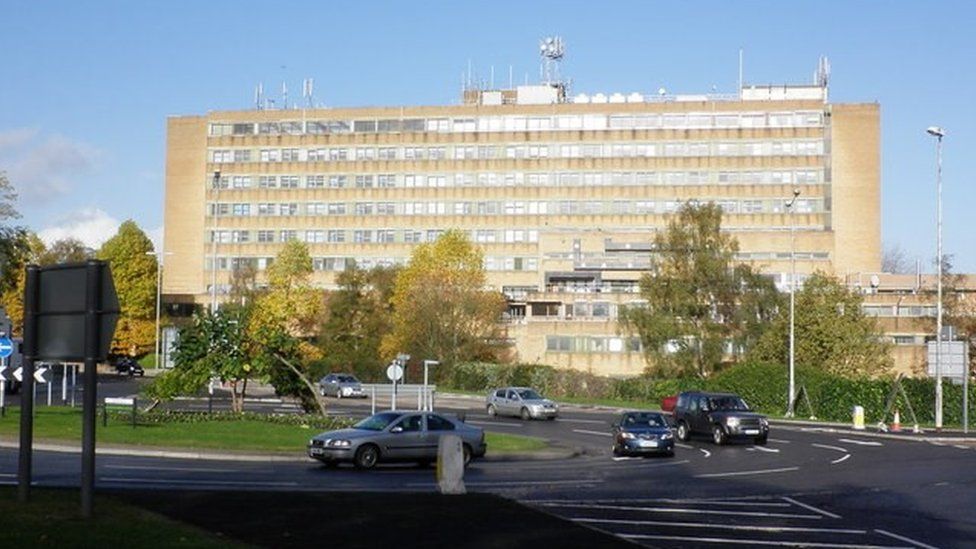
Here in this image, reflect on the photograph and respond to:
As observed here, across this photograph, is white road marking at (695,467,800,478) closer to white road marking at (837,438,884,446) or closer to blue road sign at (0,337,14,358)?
white road marking at (837,438,884,446)

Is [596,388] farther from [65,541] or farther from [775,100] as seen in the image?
[65,541]

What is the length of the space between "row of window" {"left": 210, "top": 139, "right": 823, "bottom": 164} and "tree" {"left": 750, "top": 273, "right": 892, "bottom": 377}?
148 feet

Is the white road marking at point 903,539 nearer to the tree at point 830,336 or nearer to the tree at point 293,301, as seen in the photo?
the tree at point 293,301

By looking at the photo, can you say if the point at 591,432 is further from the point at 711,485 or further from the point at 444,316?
the point at 444,316

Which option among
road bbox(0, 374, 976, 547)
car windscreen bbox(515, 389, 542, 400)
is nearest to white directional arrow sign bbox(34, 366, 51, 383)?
car windscreen bbox(515, 389, 542, 400)

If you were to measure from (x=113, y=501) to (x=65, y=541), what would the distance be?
14.3 feet

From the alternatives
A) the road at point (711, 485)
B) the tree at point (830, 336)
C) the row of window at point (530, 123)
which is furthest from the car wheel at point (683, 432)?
the row of window at point (530, 123)

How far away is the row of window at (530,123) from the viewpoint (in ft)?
407

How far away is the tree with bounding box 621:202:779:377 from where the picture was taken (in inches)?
3282

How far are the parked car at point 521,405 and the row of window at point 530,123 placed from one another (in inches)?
2578

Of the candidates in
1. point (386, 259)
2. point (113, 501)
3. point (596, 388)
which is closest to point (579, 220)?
point (386, 259)

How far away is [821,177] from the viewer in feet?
404

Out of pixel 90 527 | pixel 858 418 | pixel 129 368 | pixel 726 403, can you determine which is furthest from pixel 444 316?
pixel 90 527

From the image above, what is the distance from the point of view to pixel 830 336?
77375 millimetres
